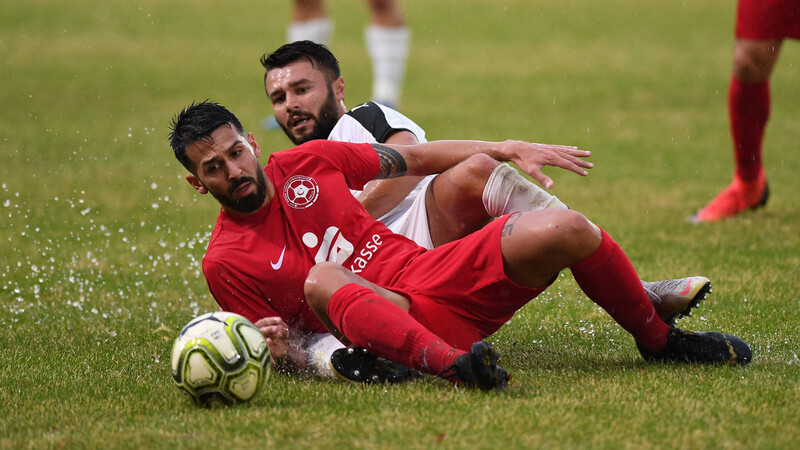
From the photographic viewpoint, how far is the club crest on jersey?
4.25 metres

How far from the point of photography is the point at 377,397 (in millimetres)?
3658

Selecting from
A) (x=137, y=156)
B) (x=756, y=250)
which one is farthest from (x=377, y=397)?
(x=137, y=156)

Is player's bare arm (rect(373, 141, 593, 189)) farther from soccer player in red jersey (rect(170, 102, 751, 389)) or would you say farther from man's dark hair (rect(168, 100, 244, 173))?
man's dark hair (rect(168, 100, 244, 173))

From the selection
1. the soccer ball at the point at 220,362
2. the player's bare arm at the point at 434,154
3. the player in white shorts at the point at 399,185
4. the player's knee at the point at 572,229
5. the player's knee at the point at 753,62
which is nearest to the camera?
the soccer ball at the point at 220,362

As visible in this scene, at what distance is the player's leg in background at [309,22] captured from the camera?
11.4m

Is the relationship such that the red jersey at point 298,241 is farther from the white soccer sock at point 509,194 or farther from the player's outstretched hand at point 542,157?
the player's outstretched hand at point 542,157

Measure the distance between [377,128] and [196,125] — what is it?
1.25m

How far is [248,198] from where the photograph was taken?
412 cm

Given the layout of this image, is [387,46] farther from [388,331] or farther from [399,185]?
[388,331]

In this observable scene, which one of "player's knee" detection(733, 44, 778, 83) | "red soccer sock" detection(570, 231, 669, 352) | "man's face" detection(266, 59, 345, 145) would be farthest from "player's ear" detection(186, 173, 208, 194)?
"player's knee" detection(733, 44, 778, 83)

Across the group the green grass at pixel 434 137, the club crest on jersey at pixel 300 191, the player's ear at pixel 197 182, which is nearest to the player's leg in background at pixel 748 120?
the green grass at pixel 434 137

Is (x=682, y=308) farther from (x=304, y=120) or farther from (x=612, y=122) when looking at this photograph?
(x=612, y=122)

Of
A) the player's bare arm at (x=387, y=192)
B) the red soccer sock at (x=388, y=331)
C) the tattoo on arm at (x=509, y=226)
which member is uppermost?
the player's bare arm at (x=387, y=192)

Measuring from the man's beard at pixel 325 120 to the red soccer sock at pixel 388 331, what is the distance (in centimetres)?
191
